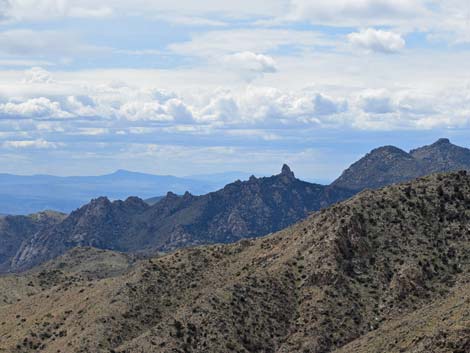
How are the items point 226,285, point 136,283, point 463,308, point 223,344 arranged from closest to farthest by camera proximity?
point 463,308 → point 223,344 → point 226,285 → point 136,283

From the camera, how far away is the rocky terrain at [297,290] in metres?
108

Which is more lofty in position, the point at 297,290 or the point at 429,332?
the point at 297,290

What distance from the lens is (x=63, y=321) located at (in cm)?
12425

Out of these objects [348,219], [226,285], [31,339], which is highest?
[348,219]

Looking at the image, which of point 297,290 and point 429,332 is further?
point 297,290

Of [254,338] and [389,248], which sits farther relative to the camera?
[389,248]

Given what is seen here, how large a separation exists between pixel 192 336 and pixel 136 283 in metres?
21.4

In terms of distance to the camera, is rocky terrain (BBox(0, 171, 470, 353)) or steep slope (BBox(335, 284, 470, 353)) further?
rocky terrain (BBox(0, 171, 470, 353))

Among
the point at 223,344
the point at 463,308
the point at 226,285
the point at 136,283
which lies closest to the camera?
the point at 463,308

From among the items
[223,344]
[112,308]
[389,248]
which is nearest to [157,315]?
[112,308]

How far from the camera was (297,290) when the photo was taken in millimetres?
116188

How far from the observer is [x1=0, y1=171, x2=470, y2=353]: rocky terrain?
107688 millimetres

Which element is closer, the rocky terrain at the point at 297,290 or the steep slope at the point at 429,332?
the steep slope at the point at 429,332

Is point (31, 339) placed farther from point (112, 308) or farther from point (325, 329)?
point (325, 329)
